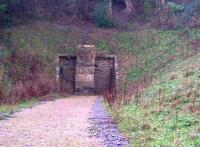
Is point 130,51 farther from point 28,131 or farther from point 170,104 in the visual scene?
point 28,131

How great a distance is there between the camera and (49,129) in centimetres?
1377

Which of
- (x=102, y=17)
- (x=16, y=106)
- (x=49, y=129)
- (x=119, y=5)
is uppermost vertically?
(x=119, y=5)

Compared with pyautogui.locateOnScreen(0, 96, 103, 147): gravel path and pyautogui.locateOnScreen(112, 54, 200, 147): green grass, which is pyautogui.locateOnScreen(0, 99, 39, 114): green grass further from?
pyautogui.locateOnScreen(112, 54, 200, 147): green grass

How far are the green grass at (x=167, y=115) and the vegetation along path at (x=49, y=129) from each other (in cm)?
103

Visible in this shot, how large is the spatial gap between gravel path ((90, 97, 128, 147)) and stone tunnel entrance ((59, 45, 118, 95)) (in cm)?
1254

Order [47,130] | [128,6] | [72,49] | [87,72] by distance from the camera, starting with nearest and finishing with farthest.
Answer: [47,130], [87,72], [72,49], [128,6]

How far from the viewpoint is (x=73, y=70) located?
103ft

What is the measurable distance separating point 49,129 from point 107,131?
5.37 ft

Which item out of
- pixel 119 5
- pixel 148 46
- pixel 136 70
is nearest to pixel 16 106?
pixel 136 70

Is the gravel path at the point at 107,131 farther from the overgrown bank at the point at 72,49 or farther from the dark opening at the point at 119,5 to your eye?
the dark opening at the point at 119,5

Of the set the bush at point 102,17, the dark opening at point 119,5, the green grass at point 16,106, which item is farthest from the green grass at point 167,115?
the dark opening at point 119,5

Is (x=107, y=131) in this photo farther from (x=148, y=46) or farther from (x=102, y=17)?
(x=102, y=17)

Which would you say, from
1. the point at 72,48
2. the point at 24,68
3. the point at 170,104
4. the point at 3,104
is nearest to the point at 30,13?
the point at 72,48

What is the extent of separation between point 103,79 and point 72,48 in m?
3.19
